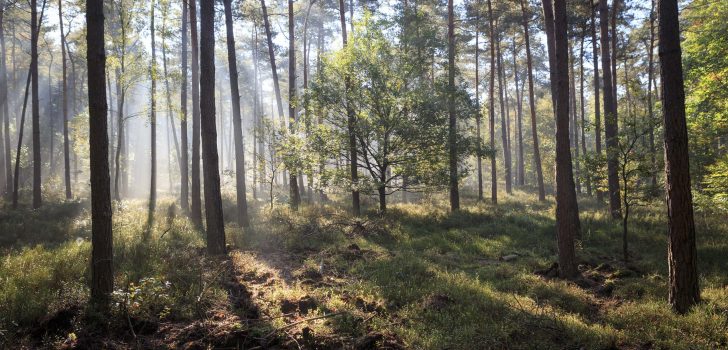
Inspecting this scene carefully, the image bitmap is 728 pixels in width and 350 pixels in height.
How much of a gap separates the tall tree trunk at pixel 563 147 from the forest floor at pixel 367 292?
0.67 meters

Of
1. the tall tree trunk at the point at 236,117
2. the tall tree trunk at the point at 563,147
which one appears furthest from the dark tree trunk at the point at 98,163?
the tall tree trunk at the point at 236,117

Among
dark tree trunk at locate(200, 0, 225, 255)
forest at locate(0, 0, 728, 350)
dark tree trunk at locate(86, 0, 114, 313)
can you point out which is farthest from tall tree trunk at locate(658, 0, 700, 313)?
dark tree trunk at locate(200, 0, 225, 255)

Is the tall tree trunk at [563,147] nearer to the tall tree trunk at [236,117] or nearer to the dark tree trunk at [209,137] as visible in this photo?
the dark tree trunk at [209,137]

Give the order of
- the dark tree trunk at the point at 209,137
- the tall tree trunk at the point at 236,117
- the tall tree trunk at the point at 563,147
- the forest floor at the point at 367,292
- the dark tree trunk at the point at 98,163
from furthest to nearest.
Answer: the tall tree trunk at the point at 236,117, the dark tree trunk at the point at 209,137, the tall tree trunk at the point at 563,147, the dark tree trunk at the point at 98,163, the forest floor at the point at 367,292

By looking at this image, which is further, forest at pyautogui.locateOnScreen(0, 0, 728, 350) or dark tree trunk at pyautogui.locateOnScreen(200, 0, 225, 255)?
dark tree trunk at pyautogui.locateOnScreen(200, 0, 225, 255)

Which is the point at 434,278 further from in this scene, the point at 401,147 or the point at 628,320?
the point at 401,147

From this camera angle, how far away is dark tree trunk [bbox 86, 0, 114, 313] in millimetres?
6469

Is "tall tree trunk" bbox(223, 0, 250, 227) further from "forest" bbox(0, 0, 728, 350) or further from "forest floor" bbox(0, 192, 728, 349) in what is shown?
"forest floor" bbox(0, 192, 728, 349)

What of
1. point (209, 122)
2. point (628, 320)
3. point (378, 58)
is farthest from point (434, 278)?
point (378, 58)

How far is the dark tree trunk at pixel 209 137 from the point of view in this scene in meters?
11.2

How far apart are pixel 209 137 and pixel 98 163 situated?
4.72m

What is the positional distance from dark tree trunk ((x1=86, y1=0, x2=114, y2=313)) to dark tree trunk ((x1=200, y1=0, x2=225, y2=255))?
4440mm

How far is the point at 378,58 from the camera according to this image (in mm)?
17516

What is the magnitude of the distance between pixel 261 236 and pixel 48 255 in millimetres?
6332
